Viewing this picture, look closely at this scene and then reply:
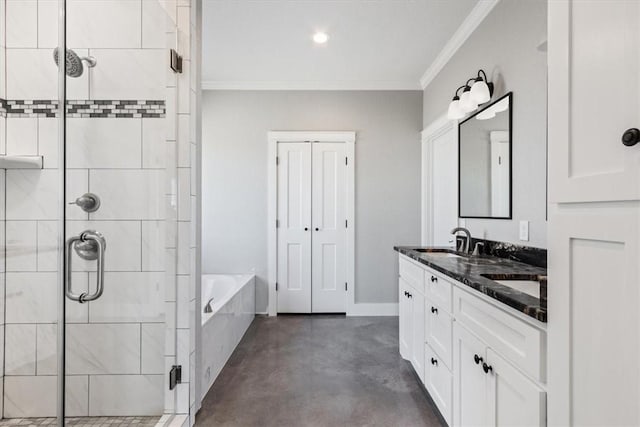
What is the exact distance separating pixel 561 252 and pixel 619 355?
0.25 metres

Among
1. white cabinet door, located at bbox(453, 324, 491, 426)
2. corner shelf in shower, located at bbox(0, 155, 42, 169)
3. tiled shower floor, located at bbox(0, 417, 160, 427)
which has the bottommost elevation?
tiled shower floor, located at bbox(0, 417, 160, 427)

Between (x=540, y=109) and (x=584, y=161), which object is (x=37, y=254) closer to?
(x=584, y=161)

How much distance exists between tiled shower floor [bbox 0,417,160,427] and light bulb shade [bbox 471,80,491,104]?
2.77m

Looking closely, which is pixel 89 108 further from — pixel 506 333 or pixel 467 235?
pixel 467 235

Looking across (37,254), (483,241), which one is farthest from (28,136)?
(483,241)

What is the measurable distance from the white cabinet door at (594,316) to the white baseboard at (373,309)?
296cm

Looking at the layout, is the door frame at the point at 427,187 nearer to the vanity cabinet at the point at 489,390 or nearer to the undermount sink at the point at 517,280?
the undermount sink at the point at 517,280

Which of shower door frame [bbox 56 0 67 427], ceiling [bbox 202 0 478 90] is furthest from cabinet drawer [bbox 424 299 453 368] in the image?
ceiling [bbox 202 0 478 90]

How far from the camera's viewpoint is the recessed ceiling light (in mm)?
2732

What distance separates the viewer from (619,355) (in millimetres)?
670

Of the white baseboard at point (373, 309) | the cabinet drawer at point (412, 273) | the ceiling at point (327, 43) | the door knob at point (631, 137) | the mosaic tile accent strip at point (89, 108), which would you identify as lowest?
the white baseboard at point (373, 309)

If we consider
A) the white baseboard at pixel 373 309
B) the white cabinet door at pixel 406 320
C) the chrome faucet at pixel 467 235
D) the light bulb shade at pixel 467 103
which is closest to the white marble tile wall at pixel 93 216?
the white cabinet door at pixel 406 320

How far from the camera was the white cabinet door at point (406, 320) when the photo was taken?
7.68 feet

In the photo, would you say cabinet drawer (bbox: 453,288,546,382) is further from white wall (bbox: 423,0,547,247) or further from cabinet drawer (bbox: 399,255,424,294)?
white wall (bbox: 423,0,547,247)
